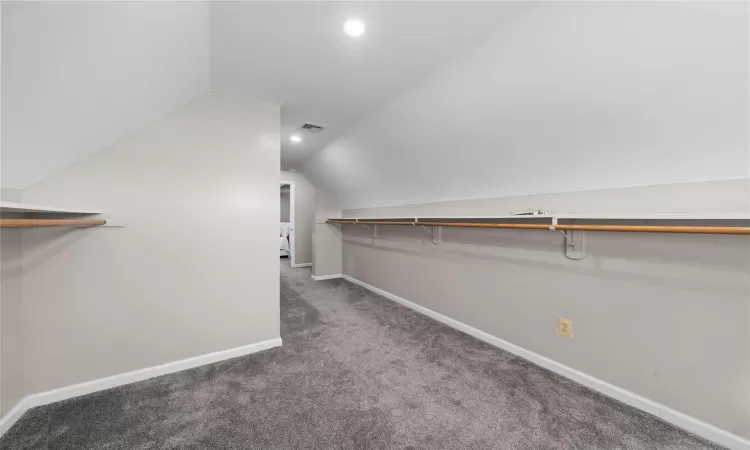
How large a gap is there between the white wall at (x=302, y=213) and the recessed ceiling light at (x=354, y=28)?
4564mm

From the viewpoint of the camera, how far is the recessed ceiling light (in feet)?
5.14

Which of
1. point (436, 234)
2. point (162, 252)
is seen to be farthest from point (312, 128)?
point (162, 252)

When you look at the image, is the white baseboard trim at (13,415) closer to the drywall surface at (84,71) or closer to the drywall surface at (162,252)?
the drywall surface at (162,252)

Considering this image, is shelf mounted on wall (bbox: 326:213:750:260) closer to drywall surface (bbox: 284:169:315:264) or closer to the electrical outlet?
the electrical outlet

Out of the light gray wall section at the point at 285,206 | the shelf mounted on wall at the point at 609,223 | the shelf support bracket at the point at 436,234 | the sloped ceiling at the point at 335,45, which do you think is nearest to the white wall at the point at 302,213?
the light gray wall section at the point at 285,206

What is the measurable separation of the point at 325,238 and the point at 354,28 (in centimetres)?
392

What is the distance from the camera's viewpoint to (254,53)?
1.84m

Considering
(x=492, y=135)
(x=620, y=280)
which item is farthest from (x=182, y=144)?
(x=620, y=280)

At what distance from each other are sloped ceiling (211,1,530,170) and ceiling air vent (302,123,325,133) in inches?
22.8

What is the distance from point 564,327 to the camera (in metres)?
1.99

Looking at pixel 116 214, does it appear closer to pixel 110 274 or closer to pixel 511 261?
pixel 110 274

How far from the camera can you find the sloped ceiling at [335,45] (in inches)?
58.2

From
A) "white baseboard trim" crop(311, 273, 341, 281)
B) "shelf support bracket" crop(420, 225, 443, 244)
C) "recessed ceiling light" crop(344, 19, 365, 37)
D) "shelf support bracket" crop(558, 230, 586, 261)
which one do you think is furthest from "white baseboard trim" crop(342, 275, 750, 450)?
"white baseboard trim" crop(311, 273, 341, 281)

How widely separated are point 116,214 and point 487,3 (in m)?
2.63
